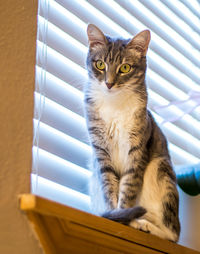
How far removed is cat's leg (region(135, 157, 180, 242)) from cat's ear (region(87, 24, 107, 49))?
0.42m

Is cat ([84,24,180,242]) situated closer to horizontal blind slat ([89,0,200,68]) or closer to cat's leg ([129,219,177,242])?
cat's leg ([129,219,177,242])

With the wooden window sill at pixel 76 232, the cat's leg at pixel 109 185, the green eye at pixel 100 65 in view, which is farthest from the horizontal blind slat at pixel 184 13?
the wooden window sill at pixel 76 232

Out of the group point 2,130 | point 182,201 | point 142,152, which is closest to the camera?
point 2,130

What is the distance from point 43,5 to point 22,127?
55 centimetres

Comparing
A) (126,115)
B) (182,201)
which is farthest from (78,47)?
(182,201)

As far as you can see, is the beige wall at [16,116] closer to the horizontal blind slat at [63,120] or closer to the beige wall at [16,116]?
the beige wall at [16,116]

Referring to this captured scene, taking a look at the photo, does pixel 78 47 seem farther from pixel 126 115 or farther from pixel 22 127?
pixel 22 127

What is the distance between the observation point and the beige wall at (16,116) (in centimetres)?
70

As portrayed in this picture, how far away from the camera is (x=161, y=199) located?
1.13 m

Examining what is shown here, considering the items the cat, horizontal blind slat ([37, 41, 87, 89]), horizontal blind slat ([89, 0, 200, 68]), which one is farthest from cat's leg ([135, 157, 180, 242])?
horizontal blind slat ([89, 0, 200, 68])

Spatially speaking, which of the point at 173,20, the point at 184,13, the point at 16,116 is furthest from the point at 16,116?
the point at 184,13

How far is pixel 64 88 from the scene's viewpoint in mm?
1181

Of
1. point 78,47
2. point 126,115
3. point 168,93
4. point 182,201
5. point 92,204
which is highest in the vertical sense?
point 168,93

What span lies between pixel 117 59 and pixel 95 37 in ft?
0.35
